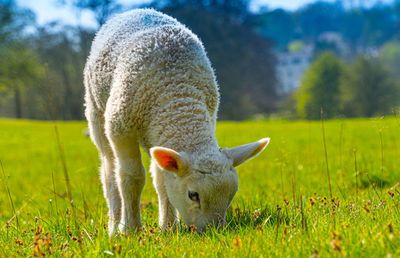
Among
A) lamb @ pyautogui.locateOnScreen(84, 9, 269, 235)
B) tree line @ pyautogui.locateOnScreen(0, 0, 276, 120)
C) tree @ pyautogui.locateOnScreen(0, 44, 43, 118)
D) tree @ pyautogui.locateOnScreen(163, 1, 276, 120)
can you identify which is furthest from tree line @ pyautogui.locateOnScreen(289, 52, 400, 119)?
lamb @ pyautogui.locateOnScreen(84, 9, 269, 235)

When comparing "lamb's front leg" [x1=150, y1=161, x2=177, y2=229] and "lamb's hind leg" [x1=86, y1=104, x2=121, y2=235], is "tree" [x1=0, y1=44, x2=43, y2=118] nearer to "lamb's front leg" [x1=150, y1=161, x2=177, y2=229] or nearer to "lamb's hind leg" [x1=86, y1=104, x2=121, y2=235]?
"lamb's hind leg" [x1=86, y1=104, x2=121, y2=235]

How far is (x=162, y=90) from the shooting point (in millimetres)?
3369

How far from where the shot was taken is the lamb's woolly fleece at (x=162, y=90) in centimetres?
325

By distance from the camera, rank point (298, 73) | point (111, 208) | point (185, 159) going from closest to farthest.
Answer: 1. point (185, 159)
2. point (111, 208)
3. point (298, 73)

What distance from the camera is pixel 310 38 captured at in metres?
136

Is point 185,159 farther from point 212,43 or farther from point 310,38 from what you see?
point 310,38

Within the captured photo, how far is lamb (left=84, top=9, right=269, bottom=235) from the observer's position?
9.57ft

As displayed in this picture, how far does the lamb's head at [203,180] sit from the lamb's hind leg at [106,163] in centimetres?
107

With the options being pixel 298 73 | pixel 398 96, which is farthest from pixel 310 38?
pixel 398 96

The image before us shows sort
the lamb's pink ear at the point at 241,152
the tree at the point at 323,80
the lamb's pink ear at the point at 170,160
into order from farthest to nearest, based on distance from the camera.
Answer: the tree at the point at 323,80, the lamb's pink ear at the point at 241,152, the lamb's pink ear at the point at 170,160

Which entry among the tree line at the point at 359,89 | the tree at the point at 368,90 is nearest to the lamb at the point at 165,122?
the tree line at the point at 359,89

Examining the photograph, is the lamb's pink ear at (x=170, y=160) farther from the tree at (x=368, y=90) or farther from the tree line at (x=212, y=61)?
the tree at (x=368, y=90)

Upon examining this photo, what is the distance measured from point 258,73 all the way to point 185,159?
3747 centimetres

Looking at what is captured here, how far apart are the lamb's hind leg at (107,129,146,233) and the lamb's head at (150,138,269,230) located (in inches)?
23.3
